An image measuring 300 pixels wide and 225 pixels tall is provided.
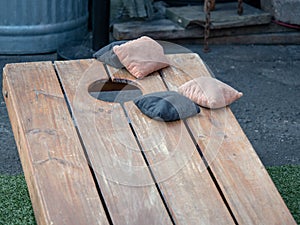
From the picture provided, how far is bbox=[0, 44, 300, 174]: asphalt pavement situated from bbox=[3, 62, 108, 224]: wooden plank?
614 mm

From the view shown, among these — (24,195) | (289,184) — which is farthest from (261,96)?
(24,195)

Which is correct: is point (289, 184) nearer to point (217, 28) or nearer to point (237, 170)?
A: point (237, 170)

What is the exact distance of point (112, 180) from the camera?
2.29 meters

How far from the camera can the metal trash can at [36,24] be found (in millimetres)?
4398

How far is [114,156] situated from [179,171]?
22 cm

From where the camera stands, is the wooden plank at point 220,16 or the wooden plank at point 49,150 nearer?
the wooden plank at point 49,150

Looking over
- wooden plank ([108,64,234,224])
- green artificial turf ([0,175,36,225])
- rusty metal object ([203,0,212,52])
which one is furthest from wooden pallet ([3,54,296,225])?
rusty metal object ([203,0,212,52])

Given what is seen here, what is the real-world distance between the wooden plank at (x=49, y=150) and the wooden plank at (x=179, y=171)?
0.76ft

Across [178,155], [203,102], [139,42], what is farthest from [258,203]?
[139,42]

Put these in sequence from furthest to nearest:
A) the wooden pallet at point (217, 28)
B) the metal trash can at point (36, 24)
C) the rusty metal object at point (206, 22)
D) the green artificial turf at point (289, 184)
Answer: the wooden pallet at point (217, 28), the rusty metal object at point (206, 22), the metal trash can at point (36, 24), the green artificial turf at point (289, 184)

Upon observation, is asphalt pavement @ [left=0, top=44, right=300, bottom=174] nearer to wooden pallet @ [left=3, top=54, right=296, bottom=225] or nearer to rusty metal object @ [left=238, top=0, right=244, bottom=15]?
rusty metal object @ [left=238, top=0, right=244, bottom=15]

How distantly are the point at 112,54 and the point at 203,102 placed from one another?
1.60 ft

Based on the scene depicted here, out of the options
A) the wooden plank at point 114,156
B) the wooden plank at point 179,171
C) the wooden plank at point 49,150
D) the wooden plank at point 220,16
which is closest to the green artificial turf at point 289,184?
the wooden plank at point 179,171

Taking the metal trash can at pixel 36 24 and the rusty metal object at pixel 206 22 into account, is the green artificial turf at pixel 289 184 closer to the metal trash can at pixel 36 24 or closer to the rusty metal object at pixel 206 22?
the rusty metal object at pixel 206 22
